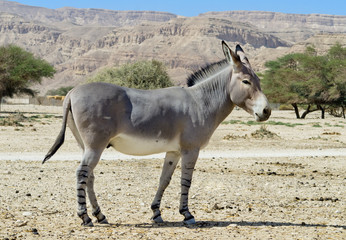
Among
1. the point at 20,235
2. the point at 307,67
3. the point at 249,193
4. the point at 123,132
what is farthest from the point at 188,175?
the point at 307,67

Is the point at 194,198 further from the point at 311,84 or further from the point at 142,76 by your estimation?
the point at 311,84

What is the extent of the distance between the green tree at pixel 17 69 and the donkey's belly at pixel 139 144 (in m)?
52.3

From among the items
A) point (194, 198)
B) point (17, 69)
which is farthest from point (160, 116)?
point (17, 69)

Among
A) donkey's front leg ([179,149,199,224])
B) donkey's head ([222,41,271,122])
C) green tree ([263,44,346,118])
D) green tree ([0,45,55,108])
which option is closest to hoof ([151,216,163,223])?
donkey's front leg ([179,149,199,224])

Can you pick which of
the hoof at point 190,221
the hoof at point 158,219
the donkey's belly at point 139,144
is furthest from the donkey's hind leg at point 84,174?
the hoof at point 190,221

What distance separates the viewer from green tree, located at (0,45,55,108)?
59588 mm

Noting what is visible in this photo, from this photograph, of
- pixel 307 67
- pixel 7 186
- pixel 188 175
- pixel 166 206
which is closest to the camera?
pixel 188 175

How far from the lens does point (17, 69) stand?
62.3 meters

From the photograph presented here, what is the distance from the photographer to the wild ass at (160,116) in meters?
7.82

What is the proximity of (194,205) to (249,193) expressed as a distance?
191cm

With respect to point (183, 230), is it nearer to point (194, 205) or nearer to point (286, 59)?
point (194, 205)

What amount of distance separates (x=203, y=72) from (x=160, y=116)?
1.52 m

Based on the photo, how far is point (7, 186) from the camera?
11430mm

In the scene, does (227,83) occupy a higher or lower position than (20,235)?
higher
